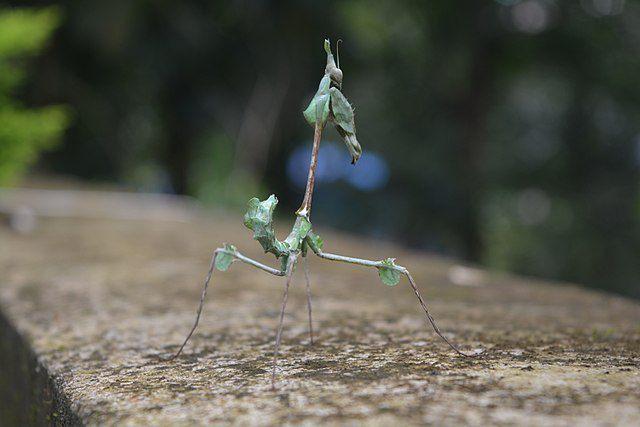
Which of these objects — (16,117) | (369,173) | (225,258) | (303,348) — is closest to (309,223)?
(225,258)

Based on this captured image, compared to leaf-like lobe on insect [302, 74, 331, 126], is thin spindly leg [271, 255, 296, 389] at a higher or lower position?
lower

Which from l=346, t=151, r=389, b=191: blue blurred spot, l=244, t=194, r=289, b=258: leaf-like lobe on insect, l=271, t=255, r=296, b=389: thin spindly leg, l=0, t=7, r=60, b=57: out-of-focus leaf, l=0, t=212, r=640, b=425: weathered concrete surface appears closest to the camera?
l=0, t=212, r=640, b=425: weathered concrete surface

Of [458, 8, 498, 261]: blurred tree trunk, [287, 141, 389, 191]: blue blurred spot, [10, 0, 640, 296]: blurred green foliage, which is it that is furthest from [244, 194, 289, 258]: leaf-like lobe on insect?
[287, 141, 389, 191]: blue blurred spot

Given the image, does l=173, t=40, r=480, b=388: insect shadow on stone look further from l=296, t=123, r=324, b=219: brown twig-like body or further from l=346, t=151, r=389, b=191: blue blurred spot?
l=346, t=151, r=389, b=191: blue blurred spot

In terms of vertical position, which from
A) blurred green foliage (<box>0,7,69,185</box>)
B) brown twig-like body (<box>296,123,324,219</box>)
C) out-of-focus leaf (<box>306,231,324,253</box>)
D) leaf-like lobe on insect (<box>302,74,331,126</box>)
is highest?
blurred green foliage (<box>0,7,69,185</box>)

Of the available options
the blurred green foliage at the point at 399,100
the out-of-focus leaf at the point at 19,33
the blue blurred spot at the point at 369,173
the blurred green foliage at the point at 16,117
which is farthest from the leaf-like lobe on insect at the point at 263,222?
the blue blurred spot at the point at 369,173
